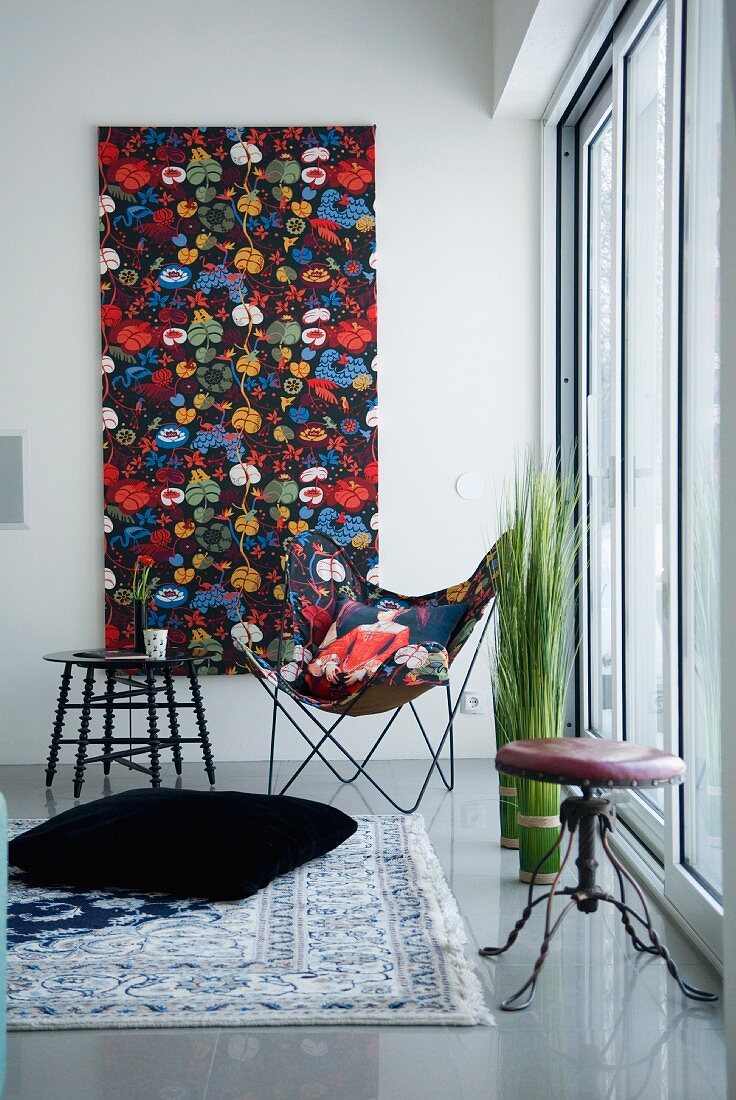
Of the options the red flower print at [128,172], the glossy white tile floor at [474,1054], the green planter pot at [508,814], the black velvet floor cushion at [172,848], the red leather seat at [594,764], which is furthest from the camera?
the red flower print at [128,172]

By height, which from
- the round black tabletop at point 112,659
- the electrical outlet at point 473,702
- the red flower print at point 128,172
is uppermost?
the red flower print at point 128,172

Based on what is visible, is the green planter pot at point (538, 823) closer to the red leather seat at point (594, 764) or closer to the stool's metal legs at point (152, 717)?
the red leather seat at point (594, 764)

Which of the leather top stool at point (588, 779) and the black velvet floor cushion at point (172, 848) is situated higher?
the leather top stool at point (588, 779)

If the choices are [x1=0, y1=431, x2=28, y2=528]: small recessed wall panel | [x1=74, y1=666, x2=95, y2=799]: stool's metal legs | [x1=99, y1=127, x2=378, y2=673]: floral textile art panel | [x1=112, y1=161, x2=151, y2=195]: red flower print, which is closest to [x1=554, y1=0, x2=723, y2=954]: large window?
[x1=99, y1=127, x2=378, y2=673]: floral textile art panel

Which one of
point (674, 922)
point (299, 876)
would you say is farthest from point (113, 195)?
point (674, 922)

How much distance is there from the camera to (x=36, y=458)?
4789 millimetres

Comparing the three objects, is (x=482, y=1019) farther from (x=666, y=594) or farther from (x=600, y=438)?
(x=600, y=438)

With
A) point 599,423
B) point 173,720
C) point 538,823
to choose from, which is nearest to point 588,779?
point 538,823

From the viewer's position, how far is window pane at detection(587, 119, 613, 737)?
416cm

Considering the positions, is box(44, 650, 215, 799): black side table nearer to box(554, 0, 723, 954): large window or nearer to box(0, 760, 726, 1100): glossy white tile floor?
box(554, 0, 723, 954): large window

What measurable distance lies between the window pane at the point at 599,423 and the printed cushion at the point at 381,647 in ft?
1.86

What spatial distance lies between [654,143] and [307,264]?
182cm

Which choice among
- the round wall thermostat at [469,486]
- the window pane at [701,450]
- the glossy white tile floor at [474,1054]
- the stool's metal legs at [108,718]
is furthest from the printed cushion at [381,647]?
the glossy white tile floor at [474,1054]

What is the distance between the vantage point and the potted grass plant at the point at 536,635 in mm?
2869
